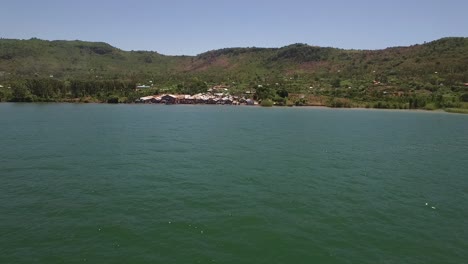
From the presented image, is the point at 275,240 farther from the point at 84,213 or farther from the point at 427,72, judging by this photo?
the point at 427,72

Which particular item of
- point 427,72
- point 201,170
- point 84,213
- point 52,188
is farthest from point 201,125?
point 427,72

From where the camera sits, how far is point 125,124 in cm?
7581

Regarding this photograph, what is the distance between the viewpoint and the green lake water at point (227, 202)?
2055cm

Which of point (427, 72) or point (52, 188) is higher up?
point (427, 72)

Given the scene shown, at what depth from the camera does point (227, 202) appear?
1104 inches

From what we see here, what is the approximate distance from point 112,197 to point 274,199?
12.7 meters

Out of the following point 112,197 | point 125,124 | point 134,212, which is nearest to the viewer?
point 134,212

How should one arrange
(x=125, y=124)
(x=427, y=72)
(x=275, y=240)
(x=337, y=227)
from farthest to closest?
(x=427, y=72) → (x=125, y=124) → (x=337, y=227) → (x=275, y=240)

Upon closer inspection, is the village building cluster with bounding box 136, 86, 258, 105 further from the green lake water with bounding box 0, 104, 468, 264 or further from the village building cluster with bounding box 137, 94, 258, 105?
the green lake water with bounding box 0, 104, 468, 264

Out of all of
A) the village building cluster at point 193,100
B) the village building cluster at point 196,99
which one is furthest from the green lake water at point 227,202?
the village building cluster at point 193,100

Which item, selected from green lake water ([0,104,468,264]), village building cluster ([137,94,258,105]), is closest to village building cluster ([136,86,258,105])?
village building cluster ([137,94,258,105])

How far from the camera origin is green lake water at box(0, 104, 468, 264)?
20.5 m

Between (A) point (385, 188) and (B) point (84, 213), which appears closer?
(B) point (84, 213)

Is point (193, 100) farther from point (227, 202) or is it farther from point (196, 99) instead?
point (227, 202)
